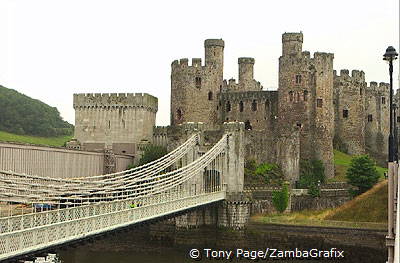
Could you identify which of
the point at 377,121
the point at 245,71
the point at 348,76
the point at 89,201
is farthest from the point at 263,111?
the point at 89,201

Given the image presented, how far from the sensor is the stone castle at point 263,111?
3972 cm

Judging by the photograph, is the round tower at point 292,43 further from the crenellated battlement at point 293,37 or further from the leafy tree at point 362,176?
the leafy tree at point 362,176

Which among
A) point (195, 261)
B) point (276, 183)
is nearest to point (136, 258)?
point (195, 261)

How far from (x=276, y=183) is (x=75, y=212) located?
66.3ft

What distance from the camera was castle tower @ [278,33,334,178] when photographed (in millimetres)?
41344

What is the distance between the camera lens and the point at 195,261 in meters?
28.6

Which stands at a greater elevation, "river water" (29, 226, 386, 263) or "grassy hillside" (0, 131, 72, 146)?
"grassy hillside" (0, 131, 72, 146)

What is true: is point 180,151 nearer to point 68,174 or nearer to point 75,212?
point 68,174

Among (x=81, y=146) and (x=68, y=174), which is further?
(x=81, y=146)

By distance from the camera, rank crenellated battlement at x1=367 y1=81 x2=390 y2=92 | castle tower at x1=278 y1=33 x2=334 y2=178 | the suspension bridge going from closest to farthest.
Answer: the suspension bridge → castle tower at x1=278 y1=33 x2=334 y2=178 → crenellated battlement at x1=367 y1=81 x2=390 y2=92

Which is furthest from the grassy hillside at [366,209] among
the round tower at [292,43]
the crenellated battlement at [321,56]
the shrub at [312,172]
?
the round tower at [292,43]

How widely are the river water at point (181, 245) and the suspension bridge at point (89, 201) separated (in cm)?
220

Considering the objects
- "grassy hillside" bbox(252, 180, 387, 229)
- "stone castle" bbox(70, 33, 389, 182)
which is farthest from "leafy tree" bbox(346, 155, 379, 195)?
"stone castle" bbox(70, 33, 389, 182)

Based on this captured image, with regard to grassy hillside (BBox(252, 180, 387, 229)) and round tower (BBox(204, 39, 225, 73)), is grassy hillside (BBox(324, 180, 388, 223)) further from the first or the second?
round tower (BBox(204, 39, 225, 73))
